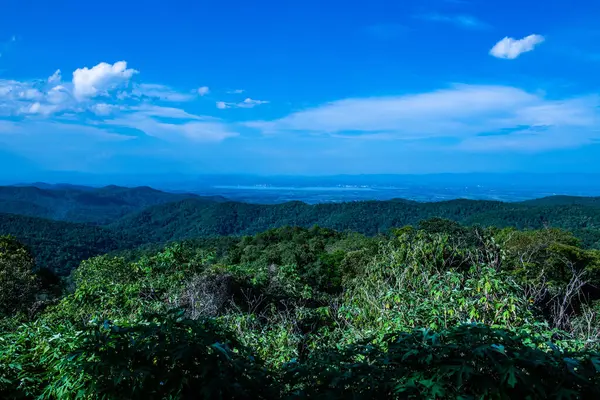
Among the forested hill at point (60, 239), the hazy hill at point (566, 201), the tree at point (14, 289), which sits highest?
the hazy hill at point (566, 201)

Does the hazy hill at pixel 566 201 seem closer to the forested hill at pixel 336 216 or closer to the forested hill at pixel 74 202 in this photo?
the forested hill at pixel 336 216

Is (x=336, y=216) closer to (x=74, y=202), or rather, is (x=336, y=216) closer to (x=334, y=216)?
(x=334, y=216)

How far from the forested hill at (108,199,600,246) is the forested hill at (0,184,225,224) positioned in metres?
25.2

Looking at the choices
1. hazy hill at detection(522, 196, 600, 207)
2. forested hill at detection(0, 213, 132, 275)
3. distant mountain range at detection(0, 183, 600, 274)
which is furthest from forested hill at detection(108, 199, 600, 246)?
forested hill at detection(0, 213, 132, 275)

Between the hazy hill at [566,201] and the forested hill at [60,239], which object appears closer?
the forested hill at [60,239]

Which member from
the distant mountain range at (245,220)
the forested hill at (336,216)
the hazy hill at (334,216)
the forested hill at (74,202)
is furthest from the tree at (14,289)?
the forested hill at (74,202)

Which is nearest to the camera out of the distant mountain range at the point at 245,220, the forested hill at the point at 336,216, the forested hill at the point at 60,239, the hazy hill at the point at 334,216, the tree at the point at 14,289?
the tree at the point at 14,289

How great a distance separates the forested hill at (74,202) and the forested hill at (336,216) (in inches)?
991

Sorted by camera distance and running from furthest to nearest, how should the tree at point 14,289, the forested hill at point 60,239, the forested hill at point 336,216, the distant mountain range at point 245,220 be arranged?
the forested hill at point 336,216, the distant mountain range at point 245,220, the forested hill at point 60,239, the tree at point 14,289

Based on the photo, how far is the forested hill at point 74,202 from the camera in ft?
378

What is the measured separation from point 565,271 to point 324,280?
33.7 ft

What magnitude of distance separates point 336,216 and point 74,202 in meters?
104

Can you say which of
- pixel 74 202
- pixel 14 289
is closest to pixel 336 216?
pixel 14 289

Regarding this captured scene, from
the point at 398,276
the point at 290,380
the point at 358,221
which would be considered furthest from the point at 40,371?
the point at 358,221
